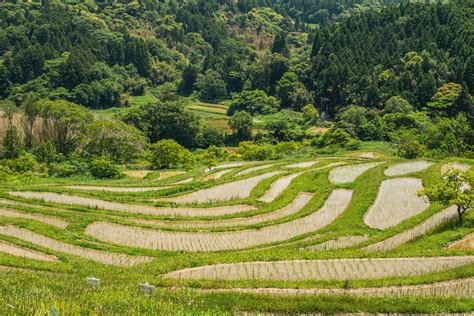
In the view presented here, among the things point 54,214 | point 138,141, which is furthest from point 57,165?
point 54,214

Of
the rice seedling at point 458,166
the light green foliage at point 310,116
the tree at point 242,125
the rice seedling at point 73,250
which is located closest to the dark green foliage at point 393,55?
the light green foliage at point 310,116

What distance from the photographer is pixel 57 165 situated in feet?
128

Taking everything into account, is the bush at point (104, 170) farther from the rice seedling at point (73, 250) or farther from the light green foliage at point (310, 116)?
the light green foliage at point (310, 116)

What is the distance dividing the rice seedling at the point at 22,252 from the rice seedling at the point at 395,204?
12.7 metres

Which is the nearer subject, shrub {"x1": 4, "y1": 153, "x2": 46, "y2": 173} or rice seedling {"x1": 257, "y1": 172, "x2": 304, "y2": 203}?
rice seedling {"x1": 257, "y1": 172, "x2": 304, "y2": 203}

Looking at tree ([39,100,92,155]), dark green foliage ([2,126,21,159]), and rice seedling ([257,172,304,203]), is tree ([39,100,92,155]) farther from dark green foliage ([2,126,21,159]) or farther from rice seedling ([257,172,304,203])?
rice seedling ([257,172,304,203])

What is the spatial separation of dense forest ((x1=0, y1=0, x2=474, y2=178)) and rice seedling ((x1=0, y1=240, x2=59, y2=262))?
90.7 feet

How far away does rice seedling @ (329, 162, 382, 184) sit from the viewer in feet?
95.2

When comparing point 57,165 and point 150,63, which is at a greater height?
point 150,63

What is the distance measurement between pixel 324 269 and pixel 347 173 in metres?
18.4

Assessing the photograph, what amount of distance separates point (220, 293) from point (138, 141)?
37.4 meters

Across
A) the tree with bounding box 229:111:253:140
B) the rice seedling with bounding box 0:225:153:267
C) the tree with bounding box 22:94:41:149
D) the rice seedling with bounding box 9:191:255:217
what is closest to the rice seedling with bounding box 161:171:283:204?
the rice seedling with bounding box 9:191:255:217

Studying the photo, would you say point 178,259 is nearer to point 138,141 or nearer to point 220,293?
point 220,293

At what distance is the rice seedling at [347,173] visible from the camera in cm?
2902
